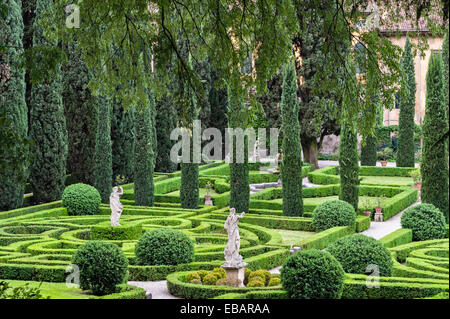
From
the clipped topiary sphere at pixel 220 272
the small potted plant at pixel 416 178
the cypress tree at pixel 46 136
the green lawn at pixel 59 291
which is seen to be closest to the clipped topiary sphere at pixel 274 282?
the clipped topiary sphere at pixel 220 272

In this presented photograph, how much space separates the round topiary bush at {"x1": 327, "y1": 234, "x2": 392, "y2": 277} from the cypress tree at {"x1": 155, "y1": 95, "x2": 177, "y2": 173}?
1911 centimetres

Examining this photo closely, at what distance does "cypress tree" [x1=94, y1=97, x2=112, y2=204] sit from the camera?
26.2 m

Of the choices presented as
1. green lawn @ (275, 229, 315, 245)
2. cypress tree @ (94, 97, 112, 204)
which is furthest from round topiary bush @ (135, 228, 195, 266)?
cypress tree @ (94, 97, 112, 204)

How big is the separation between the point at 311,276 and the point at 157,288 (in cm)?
397

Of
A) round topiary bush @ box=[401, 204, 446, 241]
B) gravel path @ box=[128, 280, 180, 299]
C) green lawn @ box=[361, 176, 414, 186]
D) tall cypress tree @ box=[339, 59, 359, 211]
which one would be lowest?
gravel path @ box=[128, 280, 180, 299]

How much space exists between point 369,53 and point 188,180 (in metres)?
14.4

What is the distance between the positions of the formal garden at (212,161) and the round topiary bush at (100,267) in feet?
0.09

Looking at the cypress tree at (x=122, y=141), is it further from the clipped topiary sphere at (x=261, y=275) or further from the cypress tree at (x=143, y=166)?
the clipped topiary sphere at (x=261, y=275)

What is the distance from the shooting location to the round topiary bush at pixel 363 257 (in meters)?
15.1

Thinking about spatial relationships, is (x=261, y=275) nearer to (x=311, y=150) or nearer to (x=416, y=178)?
(x=416, y=178)

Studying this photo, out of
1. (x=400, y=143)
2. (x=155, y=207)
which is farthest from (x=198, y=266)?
(x=400, y=143)

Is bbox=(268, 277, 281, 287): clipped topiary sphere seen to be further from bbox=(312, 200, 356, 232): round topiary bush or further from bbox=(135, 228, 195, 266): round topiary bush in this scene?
bbox=(312, 200, 356, 232): round topiary bush

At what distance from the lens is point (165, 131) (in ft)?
112
